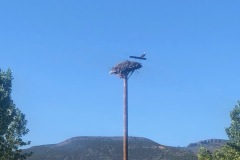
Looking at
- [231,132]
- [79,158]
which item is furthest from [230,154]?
[79,158]

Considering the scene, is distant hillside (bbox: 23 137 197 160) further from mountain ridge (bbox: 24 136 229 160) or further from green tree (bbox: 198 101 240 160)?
green tree (bbox: 198 101 240 160)

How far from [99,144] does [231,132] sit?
9440 cm

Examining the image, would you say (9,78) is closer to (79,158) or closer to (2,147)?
(2,147)

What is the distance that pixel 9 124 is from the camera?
143 ft

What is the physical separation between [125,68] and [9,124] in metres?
13.9

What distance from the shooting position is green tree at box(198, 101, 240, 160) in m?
46.5

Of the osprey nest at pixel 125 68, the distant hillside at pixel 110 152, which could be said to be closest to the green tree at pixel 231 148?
the osprey nest at pixel 125 68

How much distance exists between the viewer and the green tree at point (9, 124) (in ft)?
137

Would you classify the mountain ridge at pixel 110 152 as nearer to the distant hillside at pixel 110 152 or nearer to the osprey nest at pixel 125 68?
the distant hillside at pixel 110 152

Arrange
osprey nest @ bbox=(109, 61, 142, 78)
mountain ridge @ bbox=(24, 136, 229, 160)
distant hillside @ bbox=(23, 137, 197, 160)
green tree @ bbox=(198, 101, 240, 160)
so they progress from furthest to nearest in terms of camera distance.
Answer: mountain ridge @ bbox=(24, 136, 229, 160) < distant hillside @ bbox=(23, 137, 197, 160) < green tree @ bbox=(198, 101, 240, 160) < osprey nest @ bbox=(109, 61, 142, 78)

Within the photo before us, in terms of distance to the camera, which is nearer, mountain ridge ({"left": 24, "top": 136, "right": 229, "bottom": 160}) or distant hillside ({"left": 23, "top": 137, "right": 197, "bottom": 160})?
distant hillside ({"left": 23, "top": 137, "right": 197, "bottom": 160})

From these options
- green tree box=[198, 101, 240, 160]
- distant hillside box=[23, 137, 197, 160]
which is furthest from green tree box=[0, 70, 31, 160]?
distant hillside box=[23, 137, 197, 160]

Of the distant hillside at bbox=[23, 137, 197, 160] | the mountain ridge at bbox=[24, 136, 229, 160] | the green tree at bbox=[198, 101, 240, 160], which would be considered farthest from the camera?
the mountain ridge at bbox=[24, 136, 229, 160]

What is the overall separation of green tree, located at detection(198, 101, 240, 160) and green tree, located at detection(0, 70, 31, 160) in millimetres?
19828
